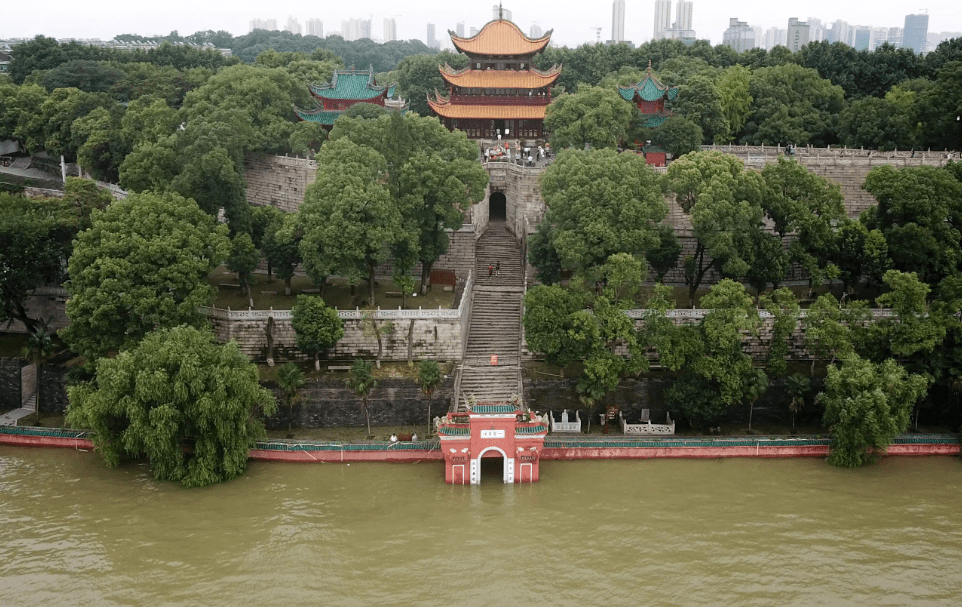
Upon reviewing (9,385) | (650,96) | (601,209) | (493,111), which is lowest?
(9,385)

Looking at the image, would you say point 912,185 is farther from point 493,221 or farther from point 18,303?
point 18,303

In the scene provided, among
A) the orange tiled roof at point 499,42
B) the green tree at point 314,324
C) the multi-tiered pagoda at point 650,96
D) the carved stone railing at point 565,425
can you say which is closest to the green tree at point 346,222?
the green tree at point 314,324

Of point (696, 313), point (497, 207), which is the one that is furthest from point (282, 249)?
point (696, 313)

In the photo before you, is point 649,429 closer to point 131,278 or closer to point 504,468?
point 504,468

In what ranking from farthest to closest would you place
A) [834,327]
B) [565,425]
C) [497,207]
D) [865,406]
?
[497,207] → [565,425] → [834,327] → [865,406]

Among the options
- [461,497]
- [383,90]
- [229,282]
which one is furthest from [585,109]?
[461,497]

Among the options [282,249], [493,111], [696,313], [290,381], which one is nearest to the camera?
[290,381]

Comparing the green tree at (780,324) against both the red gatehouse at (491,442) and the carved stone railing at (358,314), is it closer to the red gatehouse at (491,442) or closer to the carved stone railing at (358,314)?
the red gatehouse at (491,442)
